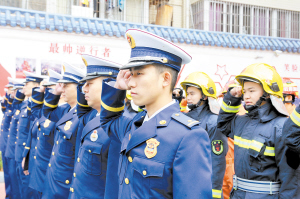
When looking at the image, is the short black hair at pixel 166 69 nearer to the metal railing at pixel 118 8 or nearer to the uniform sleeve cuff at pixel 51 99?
the uniform sleeve cuff at pixel 51 99

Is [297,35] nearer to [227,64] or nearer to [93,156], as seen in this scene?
[227,64]

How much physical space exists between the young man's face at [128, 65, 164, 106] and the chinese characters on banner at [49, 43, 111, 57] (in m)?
7.70

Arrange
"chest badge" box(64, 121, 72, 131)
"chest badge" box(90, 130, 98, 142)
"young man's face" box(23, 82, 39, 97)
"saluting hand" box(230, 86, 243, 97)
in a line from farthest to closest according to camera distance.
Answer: "young man's face" box(23, 82, 39, 97) → "saluting hand" box(230, 86, 243, 97) → "chest badge" box(64, 121, 72, 131) → "chest badge" box(90, 130, 98, 142)

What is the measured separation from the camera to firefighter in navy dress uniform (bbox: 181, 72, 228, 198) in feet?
13.9

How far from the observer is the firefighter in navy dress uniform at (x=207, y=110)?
423 centimetres

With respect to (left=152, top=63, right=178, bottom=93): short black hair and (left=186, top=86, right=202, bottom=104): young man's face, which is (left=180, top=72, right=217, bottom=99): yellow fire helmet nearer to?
(left=186, top=86, right=202, bottom=104): young man's face

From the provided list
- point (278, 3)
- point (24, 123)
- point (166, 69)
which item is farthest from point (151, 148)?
point (278, 3)

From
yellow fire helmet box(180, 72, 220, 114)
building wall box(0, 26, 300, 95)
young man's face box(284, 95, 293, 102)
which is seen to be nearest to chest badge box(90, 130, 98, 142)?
yellow fire helmet box(180, 72, 220, 114)

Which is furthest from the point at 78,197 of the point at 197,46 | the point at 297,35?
the point at 297,35

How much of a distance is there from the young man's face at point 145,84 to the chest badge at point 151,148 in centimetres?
23

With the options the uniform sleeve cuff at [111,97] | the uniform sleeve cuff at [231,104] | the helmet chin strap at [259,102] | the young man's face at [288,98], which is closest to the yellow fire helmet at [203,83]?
the uniform sleeve cuff at [231,104]


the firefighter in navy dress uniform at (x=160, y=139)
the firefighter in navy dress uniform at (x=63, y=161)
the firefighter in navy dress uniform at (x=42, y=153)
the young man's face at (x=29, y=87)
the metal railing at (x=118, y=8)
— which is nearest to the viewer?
the firefighter in navy dress uniform at (x=160, y=139)

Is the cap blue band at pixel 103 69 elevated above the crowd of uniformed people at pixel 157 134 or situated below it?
above

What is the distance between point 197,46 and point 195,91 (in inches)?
245
